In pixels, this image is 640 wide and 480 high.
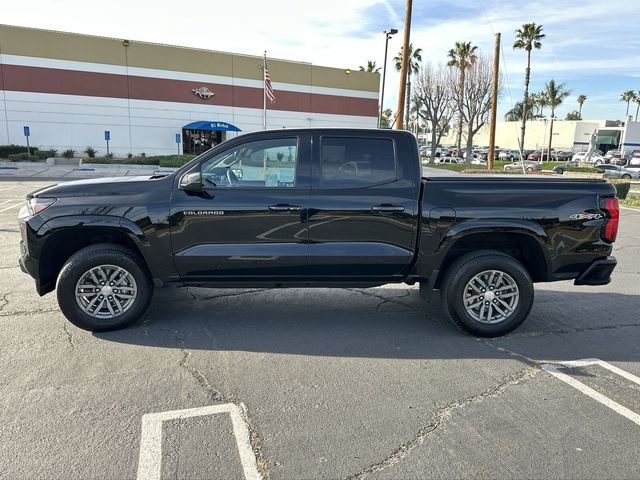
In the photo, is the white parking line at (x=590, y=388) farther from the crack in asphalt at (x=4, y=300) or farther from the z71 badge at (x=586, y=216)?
the crack in asphalt at (x=4, y=300)

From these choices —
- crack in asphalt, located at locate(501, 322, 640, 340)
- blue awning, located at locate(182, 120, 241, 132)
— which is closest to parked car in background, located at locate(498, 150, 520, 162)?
blue awning, located at locate(182, 120, 241, 132)

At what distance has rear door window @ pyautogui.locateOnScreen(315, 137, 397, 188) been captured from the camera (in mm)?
4406

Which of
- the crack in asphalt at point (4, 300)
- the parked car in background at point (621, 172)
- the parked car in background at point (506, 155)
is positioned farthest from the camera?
the parked car in background at point (506, 155)

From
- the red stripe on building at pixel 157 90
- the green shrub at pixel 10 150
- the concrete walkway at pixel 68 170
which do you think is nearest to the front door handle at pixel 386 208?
the concrete walkway at pixel 68 170

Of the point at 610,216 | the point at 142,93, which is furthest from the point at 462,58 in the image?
the point at 610,216

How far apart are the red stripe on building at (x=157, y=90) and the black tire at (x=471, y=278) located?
1417 inches

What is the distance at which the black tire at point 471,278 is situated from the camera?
4.41 m

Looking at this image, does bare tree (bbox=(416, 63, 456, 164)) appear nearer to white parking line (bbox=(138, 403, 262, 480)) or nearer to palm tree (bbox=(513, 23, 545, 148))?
palm tree (bbox=(513, 23, 545, 148))

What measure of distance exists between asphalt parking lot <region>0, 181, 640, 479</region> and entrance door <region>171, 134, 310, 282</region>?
68 cm

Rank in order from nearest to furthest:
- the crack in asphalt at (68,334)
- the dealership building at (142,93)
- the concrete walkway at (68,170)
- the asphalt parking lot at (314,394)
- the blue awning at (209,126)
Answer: the asphalt parking lot at (314,394) < the crack in asphalt at (68,334) < the concrete walkway at (68,170) < the dealership building at (142,93) < the blue awning at (209,126)

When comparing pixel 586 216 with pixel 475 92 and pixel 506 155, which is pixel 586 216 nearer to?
pixel 475 92

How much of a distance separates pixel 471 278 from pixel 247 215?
2190 mm

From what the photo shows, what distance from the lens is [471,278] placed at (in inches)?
174

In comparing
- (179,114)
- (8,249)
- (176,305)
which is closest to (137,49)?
(179,114)
